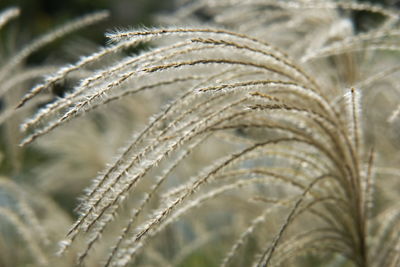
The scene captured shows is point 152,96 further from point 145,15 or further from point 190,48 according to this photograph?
point 145,15

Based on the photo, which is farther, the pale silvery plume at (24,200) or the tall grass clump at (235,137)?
the pale silvery plume at (24,200)

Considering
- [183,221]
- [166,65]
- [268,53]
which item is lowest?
[166,65]

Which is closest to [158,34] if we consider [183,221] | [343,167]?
[343,167]

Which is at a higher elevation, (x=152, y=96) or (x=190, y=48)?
(x=152, y=96)

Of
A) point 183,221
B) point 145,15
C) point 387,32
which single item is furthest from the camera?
point 145,15

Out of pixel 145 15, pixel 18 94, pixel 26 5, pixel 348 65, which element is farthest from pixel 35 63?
pixel 348 65

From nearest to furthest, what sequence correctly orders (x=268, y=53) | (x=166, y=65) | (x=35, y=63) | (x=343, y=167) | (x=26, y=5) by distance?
(x=166, y=65) < (x=268, y=53) < (x=343, y=167) < (x=35, y=63) < (x=26, y=5)

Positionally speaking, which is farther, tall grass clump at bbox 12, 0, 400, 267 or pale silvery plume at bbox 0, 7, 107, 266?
pale silvery plume at bbox 0, 7, 107, 266

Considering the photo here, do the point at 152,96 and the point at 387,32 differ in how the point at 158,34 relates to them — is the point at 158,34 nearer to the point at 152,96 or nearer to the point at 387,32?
the point at 387,32

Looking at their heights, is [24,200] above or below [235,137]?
below

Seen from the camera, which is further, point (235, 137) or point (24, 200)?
point (24, 200)

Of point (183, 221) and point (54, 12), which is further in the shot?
point (54, 12)
